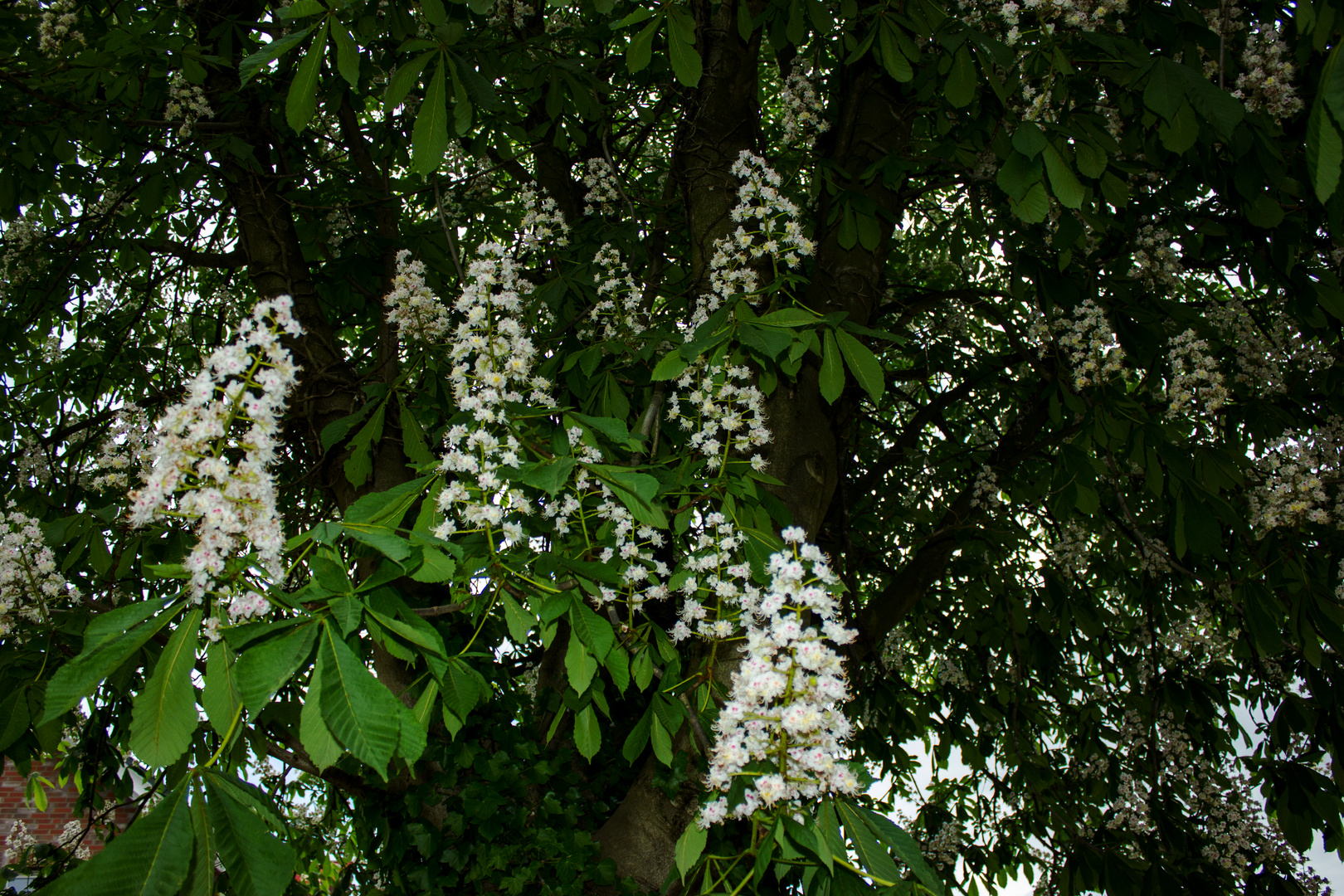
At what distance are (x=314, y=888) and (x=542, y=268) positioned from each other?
282 centimetres

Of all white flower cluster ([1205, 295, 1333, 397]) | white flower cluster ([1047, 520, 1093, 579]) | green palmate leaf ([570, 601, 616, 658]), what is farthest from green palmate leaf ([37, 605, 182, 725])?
white flower cluster ([1047, 520, 1093, 579])

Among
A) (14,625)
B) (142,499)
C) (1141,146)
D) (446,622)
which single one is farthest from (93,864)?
(1141,146)

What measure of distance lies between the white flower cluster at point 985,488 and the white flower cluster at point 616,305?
153 centimetres

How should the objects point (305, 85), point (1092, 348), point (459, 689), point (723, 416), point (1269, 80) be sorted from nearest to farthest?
point (459, 689) < point (305, 85) < point (723, 416) < point (1269, 80) < point (1092, 348)

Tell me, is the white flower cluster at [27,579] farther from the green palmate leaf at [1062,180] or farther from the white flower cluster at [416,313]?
the green palmate leaf at [1062,180]

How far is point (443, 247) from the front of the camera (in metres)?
3.17

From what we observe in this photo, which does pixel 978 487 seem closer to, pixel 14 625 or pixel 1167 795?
pixel 1167 795

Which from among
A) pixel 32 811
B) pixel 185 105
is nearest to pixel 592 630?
pixel 185 105

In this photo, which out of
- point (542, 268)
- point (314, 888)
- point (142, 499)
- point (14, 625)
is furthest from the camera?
point (314, 888)

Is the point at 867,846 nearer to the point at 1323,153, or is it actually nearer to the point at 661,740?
the point at 661,740

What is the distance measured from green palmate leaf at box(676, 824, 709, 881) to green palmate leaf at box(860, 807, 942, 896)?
25 cm

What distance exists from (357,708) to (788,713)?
53 cm

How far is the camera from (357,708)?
3.07ft

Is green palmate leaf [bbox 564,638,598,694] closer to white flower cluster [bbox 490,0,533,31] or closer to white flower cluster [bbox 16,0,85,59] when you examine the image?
white flower cluster [bbox 490,0,533,31]
